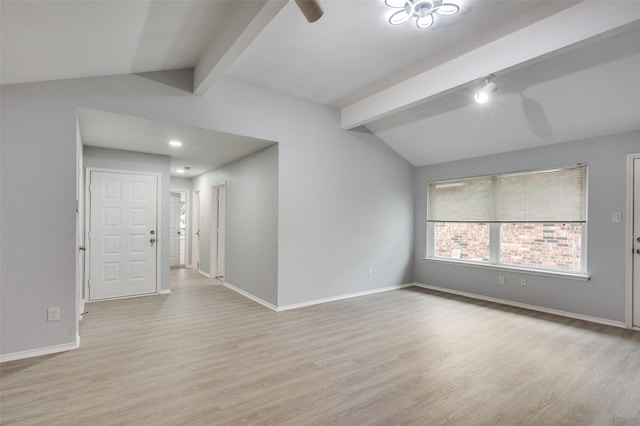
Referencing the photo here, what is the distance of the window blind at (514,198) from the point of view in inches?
164

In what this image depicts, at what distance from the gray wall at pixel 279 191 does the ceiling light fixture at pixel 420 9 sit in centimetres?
219

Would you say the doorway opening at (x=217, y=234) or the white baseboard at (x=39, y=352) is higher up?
the doorway opening at (x=217, y=234)

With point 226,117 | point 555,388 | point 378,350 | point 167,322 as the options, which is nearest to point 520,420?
point 555,388

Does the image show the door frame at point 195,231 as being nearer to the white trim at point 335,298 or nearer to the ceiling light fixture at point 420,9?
the white trim at point 335,298

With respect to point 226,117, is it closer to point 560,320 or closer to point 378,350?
point 378,350

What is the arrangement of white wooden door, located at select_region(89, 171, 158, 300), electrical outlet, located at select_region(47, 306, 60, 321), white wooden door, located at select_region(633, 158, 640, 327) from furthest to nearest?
white wooden door, located at select_region(89, 171, 158, 300), white wooden door, located at select_region(633, 158, 640, 327), electrical outlet, located at select_region(47, 306, 60, 321)

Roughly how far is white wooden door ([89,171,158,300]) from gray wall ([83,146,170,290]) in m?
0.10

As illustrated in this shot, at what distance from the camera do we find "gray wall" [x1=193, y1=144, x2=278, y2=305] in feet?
14.6

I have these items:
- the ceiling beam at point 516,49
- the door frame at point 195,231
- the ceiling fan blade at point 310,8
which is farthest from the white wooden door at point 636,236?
the door frame at point 195,231

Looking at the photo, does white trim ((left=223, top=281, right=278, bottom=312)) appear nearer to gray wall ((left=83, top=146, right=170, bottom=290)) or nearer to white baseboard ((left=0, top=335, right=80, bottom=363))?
gray wall ((left=83, top=146, right=170, bottom=290))

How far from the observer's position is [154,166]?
5.20 metres

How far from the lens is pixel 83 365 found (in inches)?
105

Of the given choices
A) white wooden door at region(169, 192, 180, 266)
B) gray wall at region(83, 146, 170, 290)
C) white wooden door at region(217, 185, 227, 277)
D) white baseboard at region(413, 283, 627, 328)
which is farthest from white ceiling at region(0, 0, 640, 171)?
white wooden door at region(169, 192, 180, 266)

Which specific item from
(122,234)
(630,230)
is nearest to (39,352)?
(122,234)
